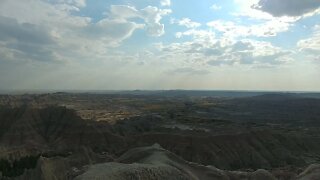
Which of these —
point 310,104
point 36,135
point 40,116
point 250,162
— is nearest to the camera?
point 250,162

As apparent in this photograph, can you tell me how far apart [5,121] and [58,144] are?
1683 centimetres

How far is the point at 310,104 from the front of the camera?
174 meters

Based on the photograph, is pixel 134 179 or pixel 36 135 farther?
pixel 36 135

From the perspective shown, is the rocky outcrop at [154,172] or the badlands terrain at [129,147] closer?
the rocky outcrop at [154,172]

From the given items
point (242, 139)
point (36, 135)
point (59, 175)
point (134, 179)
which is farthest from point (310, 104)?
point (134, 179)

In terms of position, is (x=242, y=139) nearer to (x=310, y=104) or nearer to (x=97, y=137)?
(x=97, y=137)

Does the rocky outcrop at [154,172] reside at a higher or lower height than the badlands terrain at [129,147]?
higher

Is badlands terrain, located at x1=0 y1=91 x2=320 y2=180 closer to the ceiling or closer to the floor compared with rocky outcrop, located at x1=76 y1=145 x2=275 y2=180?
closer to the floor

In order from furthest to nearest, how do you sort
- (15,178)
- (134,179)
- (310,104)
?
(310,104)
(15,178)
(134,179)

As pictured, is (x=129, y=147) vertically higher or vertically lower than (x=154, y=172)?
lower

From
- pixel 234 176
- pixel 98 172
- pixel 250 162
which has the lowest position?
pixel 250 162

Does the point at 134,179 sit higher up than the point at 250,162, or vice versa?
the point at 134,179

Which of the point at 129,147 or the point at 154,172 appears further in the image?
the point at 129,147

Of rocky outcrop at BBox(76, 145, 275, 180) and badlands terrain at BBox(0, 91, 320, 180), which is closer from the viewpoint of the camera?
rocky outcrop at BBox(76, 145, 275, 180)
